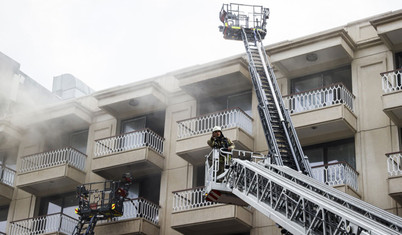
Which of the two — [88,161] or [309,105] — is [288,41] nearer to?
[309,105]

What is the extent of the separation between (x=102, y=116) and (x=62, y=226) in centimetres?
505

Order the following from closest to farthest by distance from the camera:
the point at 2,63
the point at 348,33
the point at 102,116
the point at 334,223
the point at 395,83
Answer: the point at 334,223 → the point at 395,83 → the point at 348,33 → the point at 102,116 → the point at 2,63

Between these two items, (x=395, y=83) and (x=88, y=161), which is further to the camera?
(x=88, y=161)

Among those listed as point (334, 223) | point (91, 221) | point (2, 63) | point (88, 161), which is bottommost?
point (334, 223)

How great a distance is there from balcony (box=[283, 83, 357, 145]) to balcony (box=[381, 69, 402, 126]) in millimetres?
1399

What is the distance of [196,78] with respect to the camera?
27.1m

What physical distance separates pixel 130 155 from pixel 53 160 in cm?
415

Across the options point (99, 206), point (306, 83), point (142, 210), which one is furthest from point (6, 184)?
point (306, 83)

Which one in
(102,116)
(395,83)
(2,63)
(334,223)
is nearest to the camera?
(334,223)

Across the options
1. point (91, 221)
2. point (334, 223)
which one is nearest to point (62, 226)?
point (91, 221)

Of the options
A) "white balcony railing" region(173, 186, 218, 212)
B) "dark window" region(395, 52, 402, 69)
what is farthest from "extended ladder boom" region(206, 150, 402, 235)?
"dark window" region(395, 52, 402, 69)

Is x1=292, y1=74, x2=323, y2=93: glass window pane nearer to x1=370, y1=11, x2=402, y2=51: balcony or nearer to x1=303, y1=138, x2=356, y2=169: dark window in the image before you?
x1=303, y1=138, x2=356, y2=169: dark window

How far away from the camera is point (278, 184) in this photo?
55.0ft

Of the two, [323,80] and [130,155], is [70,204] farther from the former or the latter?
[323,80]
